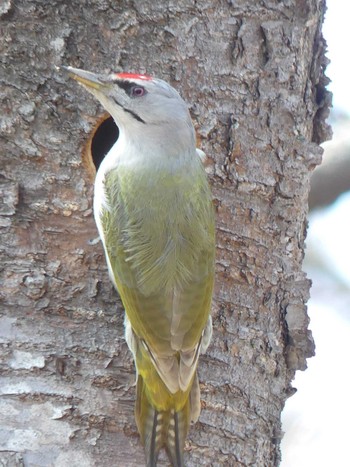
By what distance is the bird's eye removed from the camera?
10.2 feet

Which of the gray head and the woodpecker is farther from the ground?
the gray head

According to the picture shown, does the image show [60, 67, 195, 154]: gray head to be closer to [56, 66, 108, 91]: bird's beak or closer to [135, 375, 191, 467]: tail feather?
[56, 66, 108, 91]: bird's beak

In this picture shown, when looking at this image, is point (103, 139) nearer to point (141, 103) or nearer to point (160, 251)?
point (141, 103)

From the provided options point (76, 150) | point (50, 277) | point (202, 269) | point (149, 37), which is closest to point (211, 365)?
point (202, 269)

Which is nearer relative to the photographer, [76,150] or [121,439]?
[121,439]

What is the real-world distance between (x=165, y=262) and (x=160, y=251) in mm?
54

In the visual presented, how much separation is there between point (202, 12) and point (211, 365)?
3.85ft

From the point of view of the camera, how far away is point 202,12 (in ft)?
10.5

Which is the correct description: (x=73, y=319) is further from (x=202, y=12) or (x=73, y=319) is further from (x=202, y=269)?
(x=202, y=12)

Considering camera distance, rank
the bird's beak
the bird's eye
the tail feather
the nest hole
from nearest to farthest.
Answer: the tail feather < the bird's beak < the bird's eye < the nest hole

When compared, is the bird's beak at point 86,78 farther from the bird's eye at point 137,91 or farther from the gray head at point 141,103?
the bird's eye at point 137,91

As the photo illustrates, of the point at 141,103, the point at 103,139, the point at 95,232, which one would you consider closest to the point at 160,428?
the point at 95,232

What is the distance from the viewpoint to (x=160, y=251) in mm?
2998

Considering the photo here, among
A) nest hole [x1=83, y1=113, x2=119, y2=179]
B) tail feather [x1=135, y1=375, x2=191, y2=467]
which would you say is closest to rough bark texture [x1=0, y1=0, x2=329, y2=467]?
tail feather [x1=135, y1=375, x2=191, y2=467]
